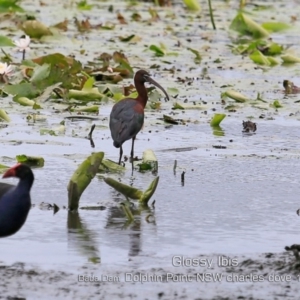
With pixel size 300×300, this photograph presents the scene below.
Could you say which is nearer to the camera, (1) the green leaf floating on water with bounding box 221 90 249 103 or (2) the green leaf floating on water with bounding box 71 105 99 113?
(2) the green leaf floating on water with bounding box 71 105 99 113

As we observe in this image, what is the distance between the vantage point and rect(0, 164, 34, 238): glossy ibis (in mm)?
6012

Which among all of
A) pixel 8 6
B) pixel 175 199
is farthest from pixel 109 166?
pixel 8 6

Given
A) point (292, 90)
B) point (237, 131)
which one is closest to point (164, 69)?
point (292, 90)

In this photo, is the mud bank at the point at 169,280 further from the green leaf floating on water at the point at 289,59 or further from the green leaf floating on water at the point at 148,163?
the green leaf floating on water at the point at 289,59

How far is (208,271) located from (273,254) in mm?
537

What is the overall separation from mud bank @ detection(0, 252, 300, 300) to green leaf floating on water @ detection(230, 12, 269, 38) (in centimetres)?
1219

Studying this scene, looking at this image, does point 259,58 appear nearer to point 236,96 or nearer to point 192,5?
point 236,96

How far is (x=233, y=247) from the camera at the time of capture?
6566mm

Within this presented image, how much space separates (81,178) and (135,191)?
1.55 feet

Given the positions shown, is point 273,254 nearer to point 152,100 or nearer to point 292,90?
point 152,100

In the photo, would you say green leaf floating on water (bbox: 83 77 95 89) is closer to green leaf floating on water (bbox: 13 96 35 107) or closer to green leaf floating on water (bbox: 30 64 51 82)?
green leaf floating on water (bbox: 30 64 51 82)

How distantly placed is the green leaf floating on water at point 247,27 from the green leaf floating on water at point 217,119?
7180 mm

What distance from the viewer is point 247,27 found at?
718 inches

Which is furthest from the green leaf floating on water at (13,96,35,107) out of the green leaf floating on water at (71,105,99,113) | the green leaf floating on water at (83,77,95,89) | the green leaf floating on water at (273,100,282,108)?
the green leaf floating on water at (273,100,282,108)
